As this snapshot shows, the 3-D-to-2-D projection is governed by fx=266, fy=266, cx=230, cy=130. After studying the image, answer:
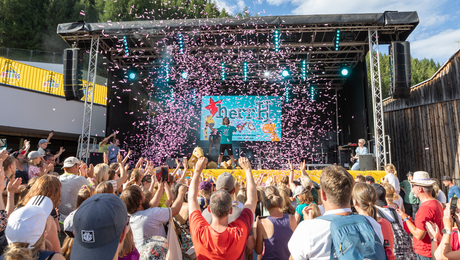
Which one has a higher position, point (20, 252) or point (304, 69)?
point (304, 69)

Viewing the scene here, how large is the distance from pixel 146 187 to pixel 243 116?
903 centimetres

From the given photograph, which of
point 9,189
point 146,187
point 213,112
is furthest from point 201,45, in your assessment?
point 9,189

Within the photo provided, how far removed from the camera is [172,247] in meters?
1.51

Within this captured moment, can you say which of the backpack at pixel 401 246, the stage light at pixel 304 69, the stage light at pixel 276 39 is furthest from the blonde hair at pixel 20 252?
the stage light at pixel 304 69

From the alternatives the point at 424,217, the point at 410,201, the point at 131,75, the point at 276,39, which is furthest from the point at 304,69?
the point at 424,217

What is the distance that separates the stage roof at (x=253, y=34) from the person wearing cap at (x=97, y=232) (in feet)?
25.8

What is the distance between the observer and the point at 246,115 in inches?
473

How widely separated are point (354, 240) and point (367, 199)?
2.81ft

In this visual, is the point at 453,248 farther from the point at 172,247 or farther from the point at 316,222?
the point at 172,247

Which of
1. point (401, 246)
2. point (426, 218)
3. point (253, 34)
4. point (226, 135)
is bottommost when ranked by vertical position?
point (401, 246)

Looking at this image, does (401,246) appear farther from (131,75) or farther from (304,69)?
(131,75)

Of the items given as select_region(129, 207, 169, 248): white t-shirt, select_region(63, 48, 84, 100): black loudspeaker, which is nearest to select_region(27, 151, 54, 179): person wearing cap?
select_region(129, 207, 169, 248): white t-shirt

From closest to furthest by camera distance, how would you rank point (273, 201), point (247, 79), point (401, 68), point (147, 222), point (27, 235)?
point (27, 235)
point (147, 222)
point (273, 201)
point (401, 68)
point (247, 79)

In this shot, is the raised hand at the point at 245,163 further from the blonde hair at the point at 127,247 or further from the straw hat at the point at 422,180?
the straw hat at the point at 422,180
